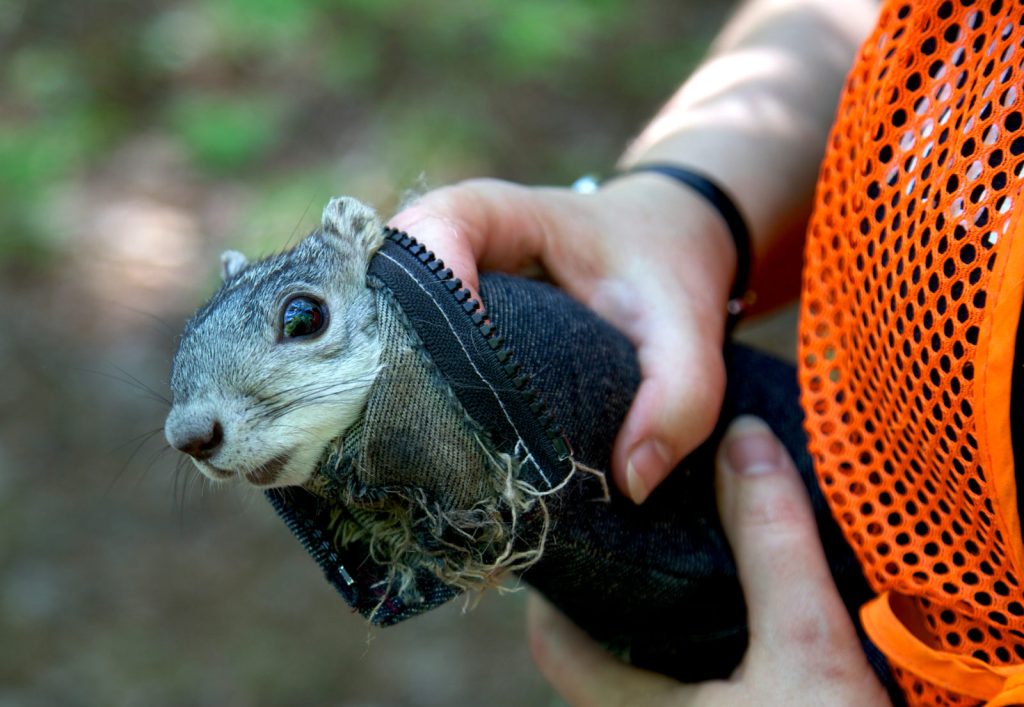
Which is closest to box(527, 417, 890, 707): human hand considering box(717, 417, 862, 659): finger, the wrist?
box(717, 417, 862, 659): finger

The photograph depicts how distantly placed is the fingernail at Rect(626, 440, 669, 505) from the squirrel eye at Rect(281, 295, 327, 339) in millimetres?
447

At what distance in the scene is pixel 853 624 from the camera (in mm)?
1326

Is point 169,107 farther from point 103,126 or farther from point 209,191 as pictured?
point 209,191

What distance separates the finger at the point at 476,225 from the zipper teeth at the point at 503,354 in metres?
0.08

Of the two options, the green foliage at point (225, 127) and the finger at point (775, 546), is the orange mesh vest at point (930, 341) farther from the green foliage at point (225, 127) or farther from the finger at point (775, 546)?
the green foliage at point (225, 127)

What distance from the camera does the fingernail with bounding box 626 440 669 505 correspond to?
4.14ft

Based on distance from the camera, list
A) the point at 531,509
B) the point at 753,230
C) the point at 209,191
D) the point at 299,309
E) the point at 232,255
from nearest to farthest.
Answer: the point at 531,509 → the point at 299,309 → the point at 232,255 → the point at 753,230 → the point at 209,191

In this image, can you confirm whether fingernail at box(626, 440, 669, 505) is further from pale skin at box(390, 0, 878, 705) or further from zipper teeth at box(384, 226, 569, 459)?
zipper teeth at box(384, 226, 569, 459)

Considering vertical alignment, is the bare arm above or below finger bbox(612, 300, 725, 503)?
above

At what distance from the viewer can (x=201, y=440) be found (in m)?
1.12

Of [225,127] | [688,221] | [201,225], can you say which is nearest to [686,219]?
[688,221]

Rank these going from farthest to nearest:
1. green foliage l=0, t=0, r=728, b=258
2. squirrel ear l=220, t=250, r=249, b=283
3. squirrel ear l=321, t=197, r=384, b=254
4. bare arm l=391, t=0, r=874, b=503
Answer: green foliage l=0, t=0, r=728, b=258
squirrel ear l=220, t=250, r=249, b=283
bare arm l=391, t=0, r=874, b=503
squirrel ear l=321, t=197, r=384, b=254

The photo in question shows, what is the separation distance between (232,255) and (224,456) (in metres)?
0.50

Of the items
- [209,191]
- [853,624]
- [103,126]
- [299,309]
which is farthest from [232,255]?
[103,126]
